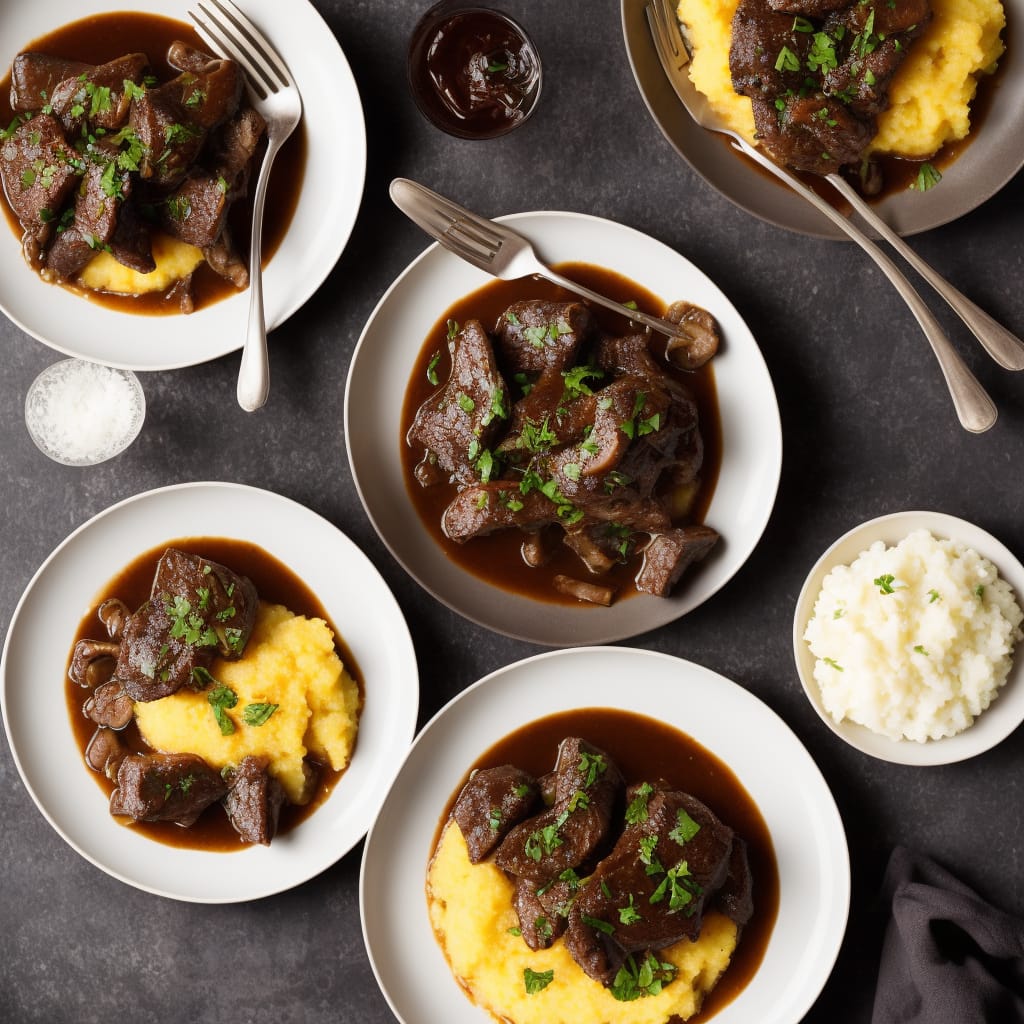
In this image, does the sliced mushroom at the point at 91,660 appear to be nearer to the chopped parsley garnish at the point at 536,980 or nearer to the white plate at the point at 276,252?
the white plate at the point at 276,252

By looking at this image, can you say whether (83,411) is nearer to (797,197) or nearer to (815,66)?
(797,197)

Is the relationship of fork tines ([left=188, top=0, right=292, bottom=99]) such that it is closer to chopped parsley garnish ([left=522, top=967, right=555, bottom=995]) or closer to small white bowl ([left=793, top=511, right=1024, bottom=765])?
small white bowl ([left=793, top=511, right=1024, bottom=765])

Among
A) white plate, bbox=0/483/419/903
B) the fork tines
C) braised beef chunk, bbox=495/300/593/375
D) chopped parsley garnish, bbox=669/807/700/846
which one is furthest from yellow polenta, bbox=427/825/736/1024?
the fork tines

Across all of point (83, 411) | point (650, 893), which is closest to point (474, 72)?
point (83, 411)

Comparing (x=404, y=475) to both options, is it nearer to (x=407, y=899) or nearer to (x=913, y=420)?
(x=407, y=899)

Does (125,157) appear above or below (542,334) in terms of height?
above

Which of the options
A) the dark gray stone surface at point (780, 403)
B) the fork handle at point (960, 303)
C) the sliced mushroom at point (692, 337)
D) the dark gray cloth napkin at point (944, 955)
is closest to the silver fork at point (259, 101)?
the dark gray stone surface at point (780, 403)
